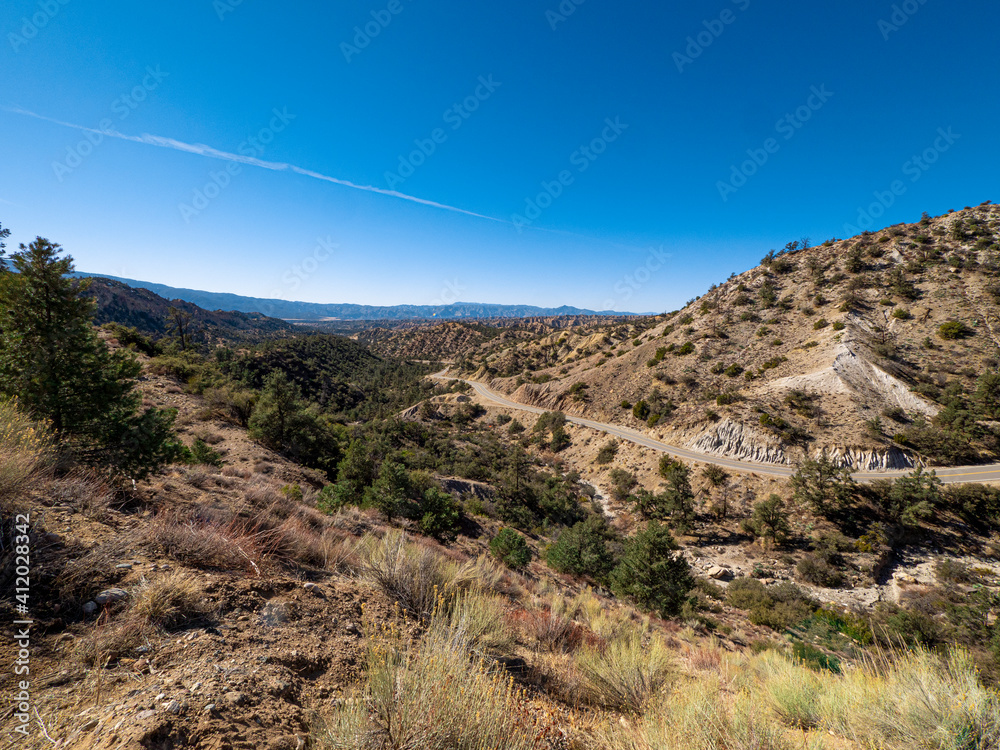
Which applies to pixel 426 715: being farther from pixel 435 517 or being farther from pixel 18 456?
pixel 435 517

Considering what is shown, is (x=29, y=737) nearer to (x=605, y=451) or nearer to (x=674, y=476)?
→ (x=674, y=476)

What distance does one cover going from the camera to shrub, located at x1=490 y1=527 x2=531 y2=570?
13.9m

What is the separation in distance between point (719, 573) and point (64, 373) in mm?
29324

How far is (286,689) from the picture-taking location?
10.5 feet

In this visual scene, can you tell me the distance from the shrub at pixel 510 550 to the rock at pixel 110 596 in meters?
12.0

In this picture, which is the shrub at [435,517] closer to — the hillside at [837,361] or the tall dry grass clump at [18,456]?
the tall dry grass clump at [18,456]

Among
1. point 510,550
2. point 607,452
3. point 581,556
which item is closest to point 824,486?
point 607,452

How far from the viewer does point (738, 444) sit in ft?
98.7

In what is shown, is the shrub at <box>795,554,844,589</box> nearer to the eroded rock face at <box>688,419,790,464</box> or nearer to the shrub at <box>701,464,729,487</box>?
the shrub at <box>701,464,729,487</box>

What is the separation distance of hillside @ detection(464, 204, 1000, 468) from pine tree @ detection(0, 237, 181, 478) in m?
36.5

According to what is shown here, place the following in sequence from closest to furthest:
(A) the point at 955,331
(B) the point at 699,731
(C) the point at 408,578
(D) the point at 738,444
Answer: (B) the point at 699,731 < (C) the point at 408,578 < (D) the point at 738,444 < (A) the point at 955,331

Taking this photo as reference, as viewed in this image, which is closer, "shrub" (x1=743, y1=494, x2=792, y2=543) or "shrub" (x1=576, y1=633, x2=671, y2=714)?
"shrub" (x1=576, y1=633, x2=671, y2=714)

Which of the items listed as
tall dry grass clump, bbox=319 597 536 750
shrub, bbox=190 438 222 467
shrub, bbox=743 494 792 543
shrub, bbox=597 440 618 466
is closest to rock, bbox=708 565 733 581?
shrub, bbox=743 494 792 543

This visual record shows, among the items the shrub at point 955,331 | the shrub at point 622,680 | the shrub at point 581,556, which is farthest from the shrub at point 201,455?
the shrub at point 955,331
